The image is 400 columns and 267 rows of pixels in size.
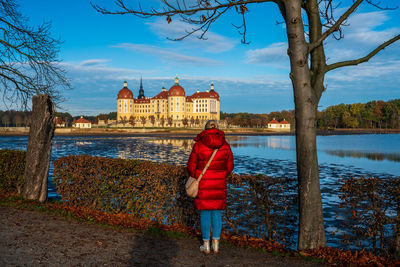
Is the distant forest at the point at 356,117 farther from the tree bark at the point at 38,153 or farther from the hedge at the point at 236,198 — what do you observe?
the hedge at the point at 236,198

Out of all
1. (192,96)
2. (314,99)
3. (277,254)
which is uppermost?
(192,96)

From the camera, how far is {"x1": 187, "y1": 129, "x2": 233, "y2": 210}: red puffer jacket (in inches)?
189

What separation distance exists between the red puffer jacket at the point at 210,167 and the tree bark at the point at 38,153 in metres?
5.27

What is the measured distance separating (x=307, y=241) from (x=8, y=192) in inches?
328

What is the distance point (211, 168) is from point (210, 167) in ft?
0.08

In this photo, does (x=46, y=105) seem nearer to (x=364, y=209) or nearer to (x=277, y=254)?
(x=277, y=254)

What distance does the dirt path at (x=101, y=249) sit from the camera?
4668 mm

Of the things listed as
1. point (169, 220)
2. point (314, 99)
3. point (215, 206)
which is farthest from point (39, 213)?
point (314, 99)

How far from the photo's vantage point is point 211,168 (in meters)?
4.85

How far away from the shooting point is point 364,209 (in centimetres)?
479

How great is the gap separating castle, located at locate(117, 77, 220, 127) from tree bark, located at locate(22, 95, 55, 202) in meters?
120

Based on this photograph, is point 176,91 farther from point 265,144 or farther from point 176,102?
point 265,144

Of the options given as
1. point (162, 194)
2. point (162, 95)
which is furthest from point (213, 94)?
point (162, 194)

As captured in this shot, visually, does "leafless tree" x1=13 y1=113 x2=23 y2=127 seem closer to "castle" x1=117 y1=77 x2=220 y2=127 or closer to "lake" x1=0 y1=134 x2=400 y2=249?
"castle" x1=117 y1=77 x2=220 y2=127
